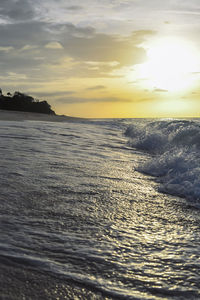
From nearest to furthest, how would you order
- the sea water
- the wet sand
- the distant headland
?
the wet sand
the sea water
the distant headland

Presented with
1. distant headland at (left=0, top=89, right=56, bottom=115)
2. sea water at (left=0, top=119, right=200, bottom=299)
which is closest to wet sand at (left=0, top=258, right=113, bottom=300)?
sea water at (left=0, top=119, right=200, bottom=299)

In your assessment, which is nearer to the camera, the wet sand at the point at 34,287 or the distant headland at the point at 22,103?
the wet sand at the point at 34,287

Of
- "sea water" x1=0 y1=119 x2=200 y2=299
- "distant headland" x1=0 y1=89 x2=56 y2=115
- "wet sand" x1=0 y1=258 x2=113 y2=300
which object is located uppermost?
"distant headland" x1=0 y1=89 x2=56 y2=115

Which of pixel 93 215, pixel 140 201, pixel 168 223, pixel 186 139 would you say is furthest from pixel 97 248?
pixel 186 139

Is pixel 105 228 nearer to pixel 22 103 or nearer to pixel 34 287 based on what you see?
pixel 34 287

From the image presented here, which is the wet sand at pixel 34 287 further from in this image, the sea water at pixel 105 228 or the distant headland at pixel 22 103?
the distant headland at pixel 22 103

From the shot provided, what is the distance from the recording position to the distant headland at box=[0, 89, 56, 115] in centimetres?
4672

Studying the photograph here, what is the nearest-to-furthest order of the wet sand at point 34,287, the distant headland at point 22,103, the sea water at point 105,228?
the wet sand at point 34,287, the sea water at point 105,228, the distant headland at point 22,103

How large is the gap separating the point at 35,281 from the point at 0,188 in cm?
171

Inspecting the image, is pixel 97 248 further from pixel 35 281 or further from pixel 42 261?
pixel 35 281

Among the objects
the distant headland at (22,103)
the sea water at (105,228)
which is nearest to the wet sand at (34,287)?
the sea water at (105,228)

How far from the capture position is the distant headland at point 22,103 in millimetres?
46719

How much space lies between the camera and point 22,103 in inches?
1903

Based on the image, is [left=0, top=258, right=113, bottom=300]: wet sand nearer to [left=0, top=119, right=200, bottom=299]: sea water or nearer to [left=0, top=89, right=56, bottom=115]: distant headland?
[left=0, top=119, right=200, bottom=299]: sea water
